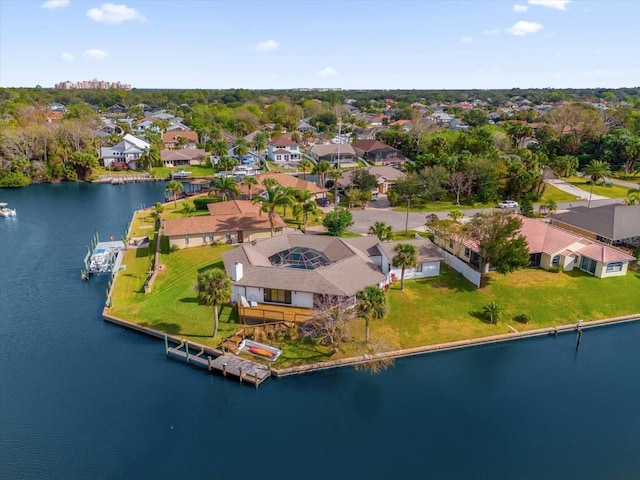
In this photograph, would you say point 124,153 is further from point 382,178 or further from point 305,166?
point 382,178

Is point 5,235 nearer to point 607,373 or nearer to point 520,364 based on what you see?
point 520,364

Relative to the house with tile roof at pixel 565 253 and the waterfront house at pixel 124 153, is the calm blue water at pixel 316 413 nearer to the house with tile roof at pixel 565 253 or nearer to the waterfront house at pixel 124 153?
the house with tile roof at pixel 565 253

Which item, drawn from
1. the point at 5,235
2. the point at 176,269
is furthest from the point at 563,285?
the point at 5,235

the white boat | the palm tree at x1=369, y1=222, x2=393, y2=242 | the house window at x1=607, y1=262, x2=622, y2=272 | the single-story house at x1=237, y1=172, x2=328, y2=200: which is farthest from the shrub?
the white boat

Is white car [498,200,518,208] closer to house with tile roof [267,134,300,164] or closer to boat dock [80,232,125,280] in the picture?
house with tile roof [267,134,300,164]

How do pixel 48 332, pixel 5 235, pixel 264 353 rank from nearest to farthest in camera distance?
1. pixel 264 353
2. pixel 48 332
3. pixel 5 235

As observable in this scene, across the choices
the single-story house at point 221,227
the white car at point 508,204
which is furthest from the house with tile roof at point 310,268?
the white car at point 508,204
